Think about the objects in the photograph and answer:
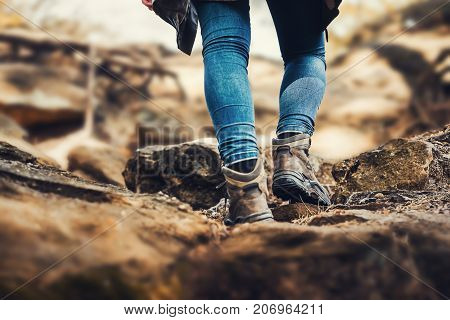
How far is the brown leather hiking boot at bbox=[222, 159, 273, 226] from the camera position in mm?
860

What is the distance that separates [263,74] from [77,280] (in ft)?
23.0

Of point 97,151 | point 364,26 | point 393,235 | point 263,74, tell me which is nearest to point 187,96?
point 263,74

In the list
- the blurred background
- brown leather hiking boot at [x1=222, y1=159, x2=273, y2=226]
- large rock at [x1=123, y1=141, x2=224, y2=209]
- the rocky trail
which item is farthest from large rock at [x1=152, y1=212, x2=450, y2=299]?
the blurred background

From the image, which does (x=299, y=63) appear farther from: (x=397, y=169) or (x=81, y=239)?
(x=81, y=239)

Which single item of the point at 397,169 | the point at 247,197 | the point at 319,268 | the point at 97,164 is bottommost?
the point at 319,268

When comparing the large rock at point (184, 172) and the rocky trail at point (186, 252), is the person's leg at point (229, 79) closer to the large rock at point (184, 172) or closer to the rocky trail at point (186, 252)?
the rocky trail at point (186, 252)

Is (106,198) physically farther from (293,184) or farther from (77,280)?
(293,184)

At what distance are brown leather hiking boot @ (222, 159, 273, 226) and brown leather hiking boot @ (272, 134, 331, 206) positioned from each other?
0.46ft

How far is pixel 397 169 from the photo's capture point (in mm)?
1258

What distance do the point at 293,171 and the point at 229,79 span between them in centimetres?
24

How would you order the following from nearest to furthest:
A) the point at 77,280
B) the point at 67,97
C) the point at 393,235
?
the point at 77,280 < the point at 393,235 < the point at 67,97

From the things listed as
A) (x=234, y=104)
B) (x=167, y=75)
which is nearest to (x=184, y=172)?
(x=234, y=104)

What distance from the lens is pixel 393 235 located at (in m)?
0.70

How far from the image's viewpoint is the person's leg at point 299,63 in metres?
1.05
